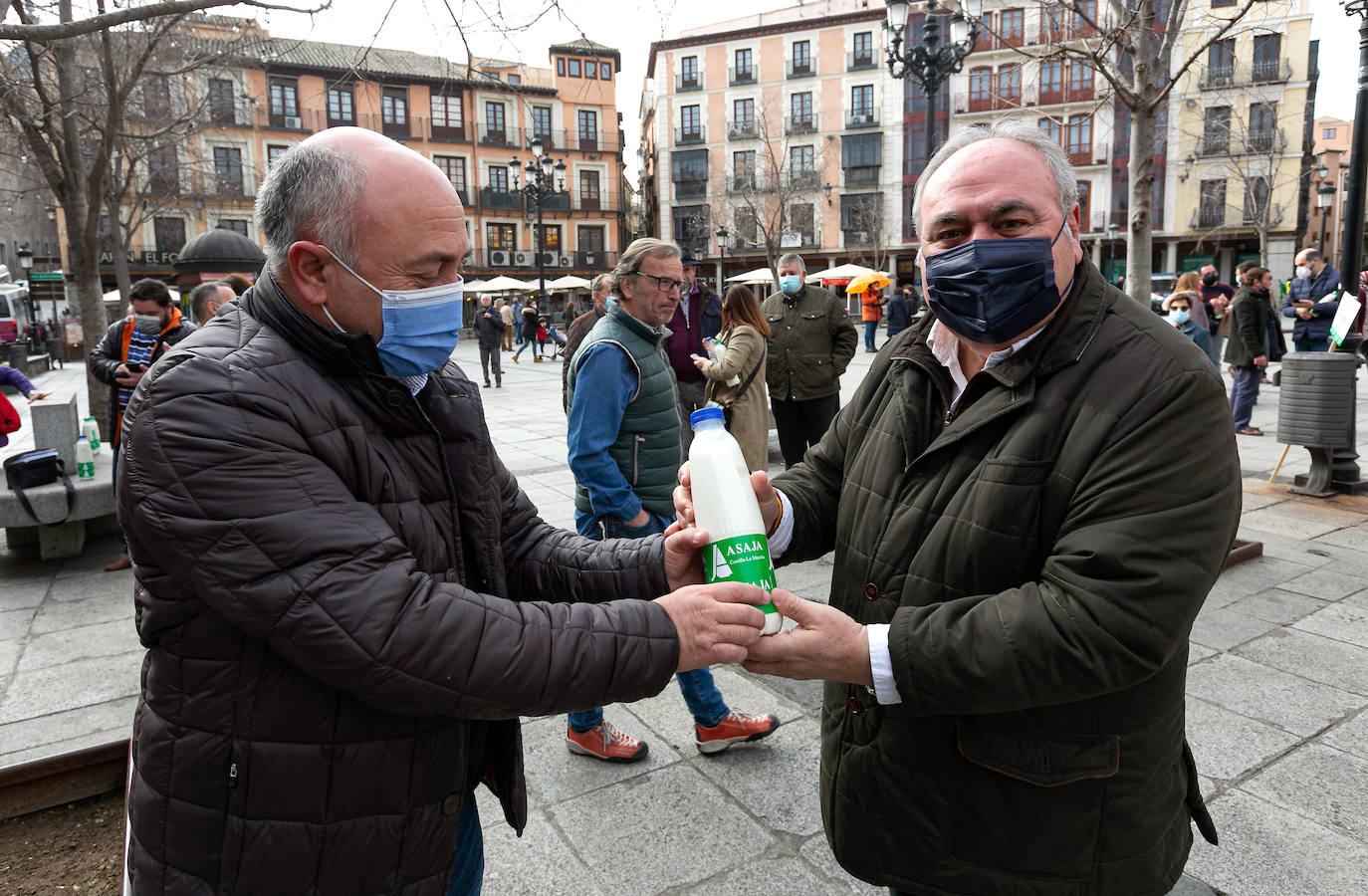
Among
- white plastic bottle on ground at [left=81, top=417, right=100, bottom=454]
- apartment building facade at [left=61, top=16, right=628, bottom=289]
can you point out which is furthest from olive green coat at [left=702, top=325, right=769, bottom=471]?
apartment building facade at [left=61, top=16, right=628, bottom=289]

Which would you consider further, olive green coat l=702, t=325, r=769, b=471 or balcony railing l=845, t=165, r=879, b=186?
balcony railing l=845, t=165, r=879, b=186

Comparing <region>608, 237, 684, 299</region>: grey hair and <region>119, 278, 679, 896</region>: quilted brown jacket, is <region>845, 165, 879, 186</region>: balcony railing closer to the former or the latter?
<region>608, 237, 684, 299</region>: grey hair

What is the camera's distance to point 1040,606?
4.41 ft

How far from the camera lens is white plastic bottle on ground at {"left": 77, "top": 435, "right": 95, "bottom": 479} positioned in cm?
609

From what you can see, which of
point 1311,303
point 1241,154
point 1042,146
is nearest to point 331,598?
point 1042,146

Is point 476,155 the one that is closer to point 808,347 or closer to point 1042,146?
point 808,347

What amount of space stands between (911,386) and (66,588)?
5915 mm

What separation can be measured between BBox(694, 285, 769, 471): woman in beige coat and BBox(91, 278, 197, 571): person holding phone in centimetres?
367

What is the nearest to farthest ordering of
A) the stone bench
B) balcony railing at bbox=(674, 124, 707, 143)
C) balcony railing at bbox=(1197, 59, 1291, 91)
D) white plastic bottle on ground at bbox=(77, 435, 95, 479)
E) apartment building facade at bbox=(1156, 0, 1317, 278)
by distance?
the stone bench < white plastic bottle on ground at bbox=(77, 435, 95, 479) < balcony railing at bbox=(1197, 59, 1291, 91) < apartment building facade at bbox=(1156, 0, 1317, 278) < balcony railing at bbox=(674, 124, 707, 143)

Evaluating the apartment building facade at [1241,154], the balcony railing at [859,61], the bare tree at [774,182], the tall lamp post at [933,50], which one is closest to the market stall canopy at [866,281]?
the tall lamp post at [933,50]

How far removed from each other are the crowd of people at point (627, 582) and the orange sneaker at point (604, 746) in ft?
5.03

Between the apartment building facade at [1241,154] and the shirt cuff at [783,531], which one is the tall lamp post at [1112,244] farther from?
the shirt cuff at [783,531]

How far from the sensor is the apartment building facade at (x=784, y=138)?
1870 inches

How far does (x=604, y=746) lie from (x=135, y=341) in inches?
190
